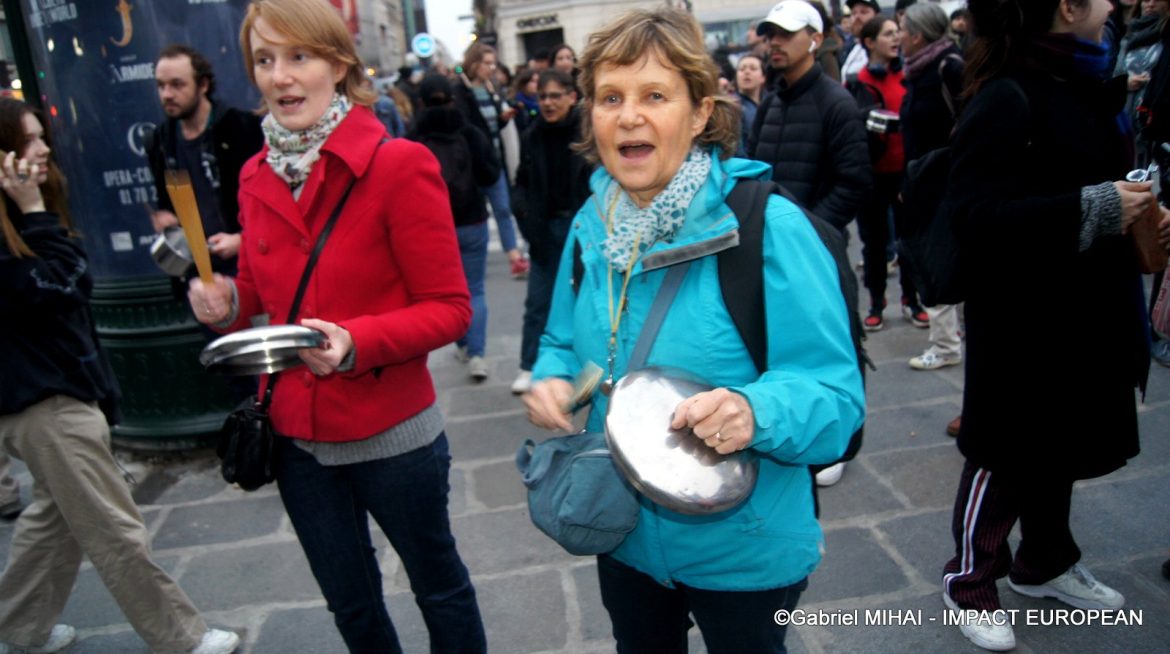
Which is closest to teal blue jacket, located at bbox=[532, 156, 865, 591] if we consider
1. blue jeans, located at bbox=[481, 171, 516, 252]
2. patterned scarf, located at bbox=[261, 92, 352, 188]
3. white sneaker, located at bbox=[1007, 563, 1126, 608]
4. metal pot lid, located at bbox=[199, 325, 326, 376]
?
metal pot lid, located at bbox=[199, 325, 326, 376]

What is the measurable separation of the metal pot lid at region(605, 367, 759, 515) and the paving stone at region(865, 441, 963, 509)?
7.75 ft

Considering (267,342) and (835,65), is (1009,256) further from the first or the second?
(835,65)

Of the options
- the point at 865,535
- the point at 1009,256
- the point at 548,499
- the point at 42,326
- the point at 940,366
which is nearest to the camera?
the point at 548,499

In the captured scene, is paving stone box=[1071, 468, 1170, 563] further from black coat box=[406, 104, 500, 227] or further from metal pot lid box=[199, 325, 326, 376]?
black coat box=[406, 104, 500, 227]

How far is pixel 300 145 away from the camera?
6.63 ft

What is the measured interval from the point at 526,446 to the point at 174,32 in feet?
11.4

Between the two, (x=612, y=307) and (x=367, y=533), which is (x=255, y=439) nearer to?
(x=367, y=533)

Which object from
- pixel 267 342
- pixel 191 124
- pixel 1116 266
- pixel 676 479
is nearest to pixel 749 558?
pixel 676 479

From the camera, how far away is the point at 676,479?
137 centimetres

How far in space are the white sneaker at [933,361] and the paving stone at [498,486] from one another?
8.09ft

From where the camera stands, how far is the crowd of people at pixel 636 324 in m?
1.60

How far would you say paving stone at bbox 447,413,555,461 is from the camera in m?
4.41

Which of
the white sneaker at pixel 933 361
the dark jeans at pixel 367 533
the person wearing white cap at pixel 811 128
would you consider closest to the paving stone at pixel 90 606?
the dark jeans at pixel 367 533

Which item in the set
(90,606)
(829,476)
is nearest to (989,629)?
(829,476)
